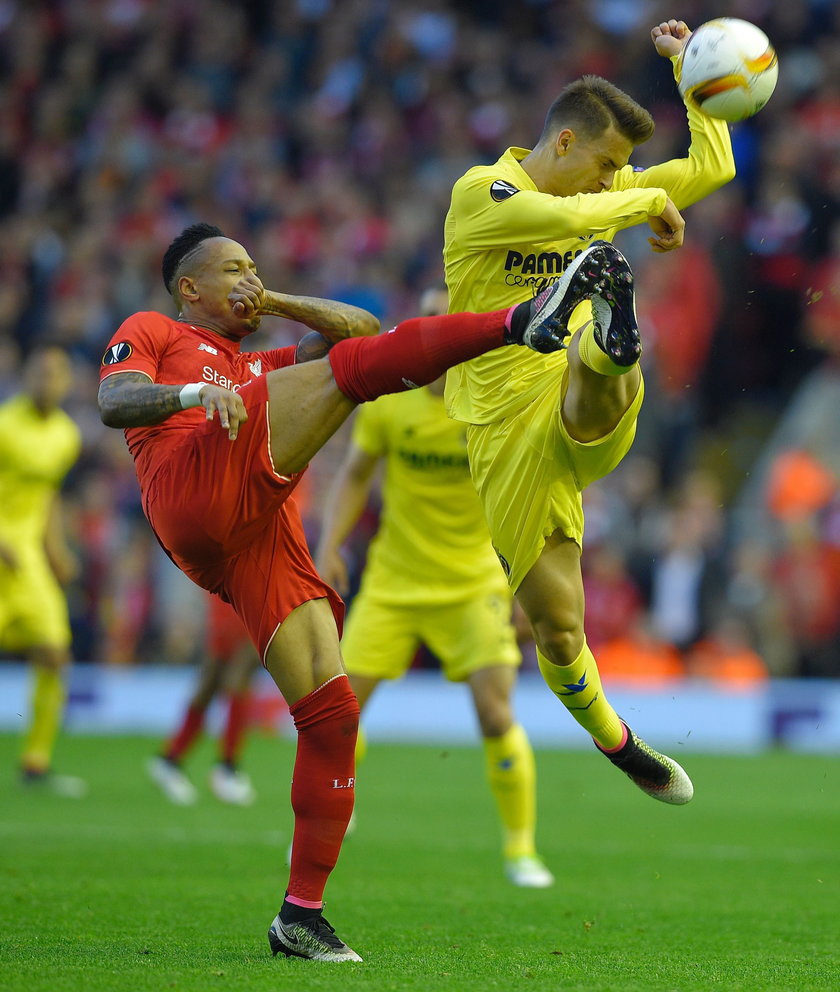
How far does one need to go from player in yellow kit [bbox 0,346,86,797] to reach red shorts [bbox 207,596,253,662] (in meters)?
1.19

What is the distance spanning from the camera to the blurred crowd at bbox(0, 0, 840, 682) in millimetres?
13805

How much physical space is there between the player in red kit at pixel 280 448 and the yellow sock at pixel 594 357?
31 centimetres

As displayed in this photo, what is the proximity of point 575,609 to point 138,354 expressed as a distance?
183 cm

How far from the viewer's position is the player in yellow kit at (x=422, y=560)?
745 cm

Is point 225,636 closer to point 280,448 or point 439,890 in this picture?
point 439,890

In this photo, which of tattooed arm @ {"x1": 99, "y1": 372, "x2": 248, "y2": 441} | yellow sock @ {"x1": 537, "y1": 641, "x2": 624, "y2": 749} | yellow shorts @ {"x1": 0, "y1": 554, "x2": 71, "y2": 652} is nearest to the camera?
tattooed arm @ {"x1": 99, "y1": 372, "x2": 248, "y2": 441}

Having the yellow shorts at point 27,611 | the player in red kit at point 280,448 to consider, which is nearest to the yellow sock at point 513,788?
the player in red kit at point 280,448

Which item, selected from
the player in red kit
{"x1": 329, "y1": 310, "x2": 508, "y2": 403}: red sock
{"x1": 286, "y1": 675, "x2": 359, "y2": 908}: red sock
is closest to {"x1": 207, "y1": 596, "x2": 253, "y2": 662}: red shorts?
the player in red kit

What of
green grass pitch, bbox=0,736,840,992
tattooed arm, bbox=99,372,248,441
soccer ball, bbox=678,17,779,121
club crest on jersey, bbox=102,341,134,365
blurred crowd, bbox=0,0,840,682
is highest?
blurred crowd, bbox=0,0,840,682

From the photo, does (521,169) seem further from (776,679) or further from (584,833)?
(776,679)

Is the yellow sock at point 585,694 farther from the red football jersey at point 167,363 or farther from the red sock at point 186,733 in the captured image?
the red sock at point 186,733

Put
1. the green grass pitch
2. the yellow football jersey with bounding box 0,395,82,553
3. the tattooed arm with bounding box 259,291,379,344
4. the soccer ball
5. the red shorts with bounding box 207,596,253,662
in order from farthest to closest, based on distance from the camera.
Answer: the yellow football jersey with bounding box 0,395,82,553 → the red shorts with bounding box 207,596,253,662 → the soccer ball → the tattooed arm with bounding box 259,291,379,344 → the green grass pitch

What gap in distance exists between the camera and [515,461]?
5.48m

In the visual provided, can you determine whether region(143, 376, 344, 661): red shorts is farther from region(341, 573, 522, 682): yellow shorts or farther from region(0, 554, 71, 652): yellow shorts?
region(0, 554, 71, 652): yellow shorts
